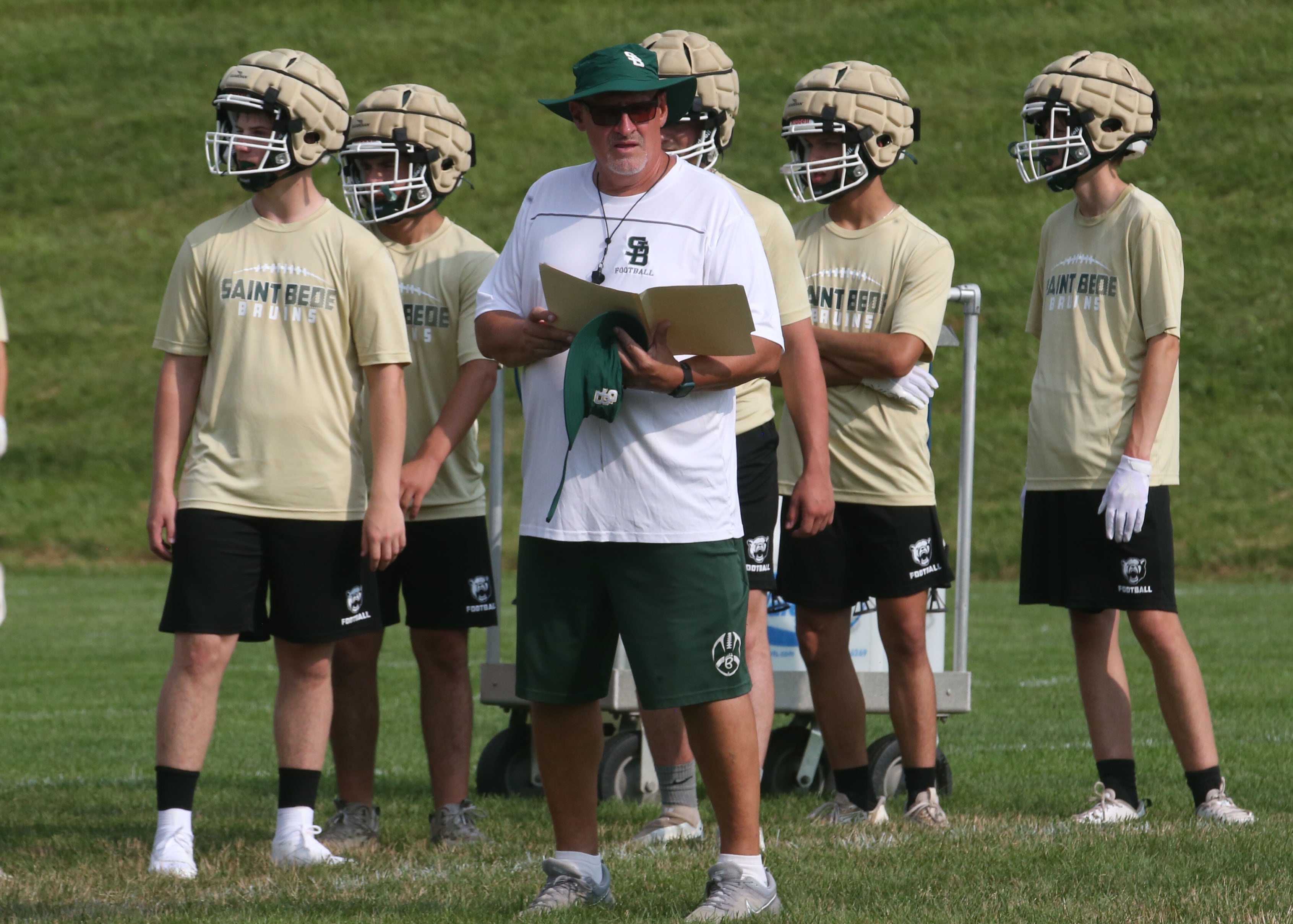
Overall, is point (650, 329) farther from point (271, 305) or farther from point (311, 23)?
point (311, 23)

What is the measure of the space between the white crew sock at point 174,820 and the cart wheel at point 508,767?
83.2 inches

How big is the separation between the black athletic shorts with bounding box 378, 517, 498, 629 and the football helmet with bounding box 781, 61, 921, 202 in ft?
5.54

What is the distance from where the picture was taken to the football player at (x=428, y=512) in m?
6.21

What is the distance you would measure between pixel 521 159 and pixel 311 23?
10124 mm

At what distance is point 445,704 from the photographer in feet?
20.5

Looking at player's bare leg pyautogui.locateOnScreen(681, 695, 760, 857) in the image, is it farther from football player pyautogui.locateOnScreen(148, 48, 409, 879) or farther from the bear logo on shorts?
the bear logo on shorts

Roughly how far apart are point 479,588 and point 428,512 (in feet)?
1.05

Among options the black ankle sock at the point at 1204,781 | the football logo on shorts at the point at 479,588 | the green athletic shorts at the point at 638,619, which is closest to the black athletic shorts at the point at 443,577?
the football logo on shorts at the point at 479,588

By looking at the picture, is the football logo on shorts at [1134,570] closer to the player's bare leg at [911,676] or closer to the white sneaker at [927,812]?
the player's bare leg at [911,676]

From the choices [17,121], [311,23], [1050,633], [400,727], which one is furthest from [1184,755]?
[311,23]

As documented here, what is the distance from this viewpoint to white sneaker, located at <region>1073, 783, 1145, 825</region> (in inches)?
234

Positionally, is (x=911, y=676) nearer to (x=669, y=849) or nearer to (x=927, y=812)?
(x=927, y=812)

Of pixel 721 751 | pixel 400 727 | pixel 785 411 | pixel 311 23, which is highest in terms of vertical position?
pixel 311 23

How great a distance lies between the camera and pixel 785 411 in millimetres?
5875
